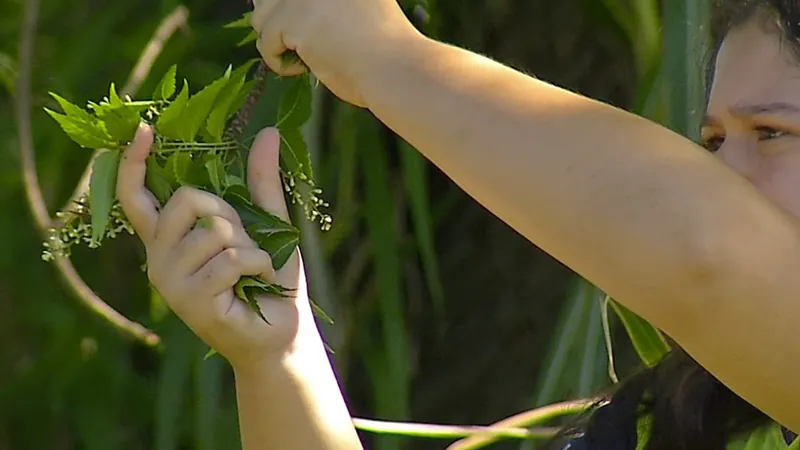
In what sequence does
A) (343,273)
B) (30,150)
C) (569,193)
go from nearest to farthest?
(569,193) < (30,150) < (343,273)

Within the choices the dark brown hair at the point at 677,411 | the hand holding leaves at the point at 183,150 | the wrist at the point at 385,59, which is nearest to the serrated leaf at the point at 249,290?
the hand holding leaves at the point at 183,150

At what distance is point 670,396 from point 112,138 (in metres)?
0.31

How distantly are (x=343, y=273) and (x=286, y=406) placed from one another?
46 centimetres

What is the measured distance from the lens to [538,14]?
3.22 ft

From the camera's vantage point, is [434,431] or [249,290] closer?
[249,290]

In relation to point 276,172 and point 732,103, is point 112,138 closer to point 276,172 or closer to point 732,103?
point 276,172

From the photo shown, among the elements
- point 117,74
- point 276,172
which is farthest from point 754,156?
Answer: point 117,74

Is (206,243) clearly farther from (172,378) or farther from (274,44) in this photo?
(172,378)

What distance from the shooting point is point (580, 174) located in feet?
1.23

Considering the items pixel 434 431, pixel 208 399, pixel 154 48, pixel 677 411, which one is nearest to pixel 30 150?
pixel 154 48

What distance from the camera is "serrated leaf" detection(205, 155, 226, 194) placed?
19.5 inches

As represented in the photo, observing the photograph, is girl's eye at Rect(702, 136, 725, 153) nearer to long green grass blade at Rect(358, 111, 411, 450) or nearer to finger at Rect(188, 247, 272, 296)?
finger at Rect(188, 247, 272, 296)

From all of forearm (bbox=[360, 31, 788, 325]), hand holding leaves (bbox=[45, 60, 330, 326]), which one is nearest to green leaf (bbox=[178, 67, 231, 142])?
hand holding leaves (bbox=[45, 60, 330, 326])

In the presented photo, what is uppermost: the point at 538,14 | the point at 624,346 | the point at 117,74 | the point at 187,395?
the point at 538,14
